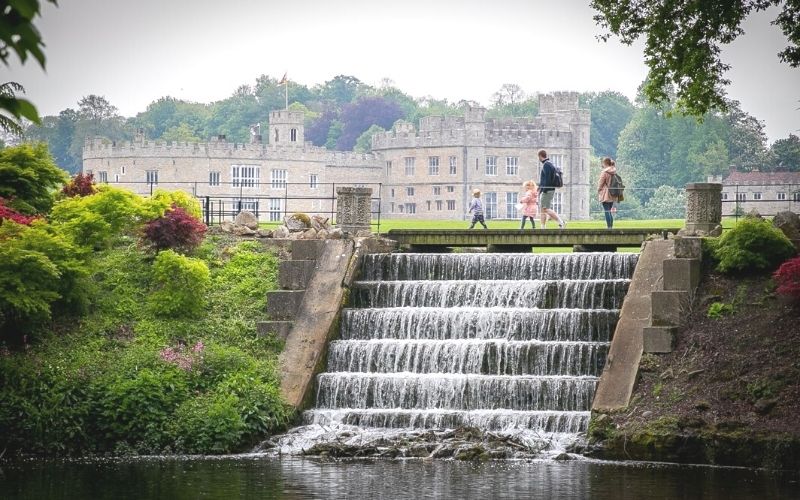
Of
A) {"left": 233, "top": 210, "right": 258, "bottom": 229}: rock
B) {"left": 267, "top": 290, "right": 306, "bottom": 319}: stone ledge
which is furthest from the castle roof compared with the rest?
{"left": 267, "top": 290, "right": 306, "bottom": 319}: stone ledge

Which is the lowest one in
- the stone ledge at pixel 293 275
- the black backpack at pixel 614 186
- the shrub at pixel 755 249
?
the stone ledge at pixel 293 275

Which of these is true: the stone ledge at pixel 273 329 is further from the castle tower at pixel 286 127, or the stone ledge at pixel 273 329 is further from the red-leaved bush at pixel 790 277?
the castle tower at pixel 286 127

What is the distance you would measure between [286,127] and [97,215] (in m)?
67.7

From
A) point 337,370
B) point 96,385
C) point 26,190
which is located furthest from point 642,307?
point 26,190

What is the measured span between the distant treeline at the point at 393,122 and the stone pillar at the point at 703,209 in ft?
205

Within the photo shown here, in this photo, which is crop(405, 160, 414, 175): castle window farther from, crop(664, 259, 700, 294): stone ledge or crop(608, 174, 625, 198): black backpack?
crop(664, 259, 700, 294): stone ledge

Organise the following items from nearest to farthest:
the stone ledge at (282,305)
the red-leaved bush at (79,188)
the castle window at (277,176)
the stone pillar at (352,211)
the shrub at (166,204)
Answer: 1. the stone ledge at (282,305)
2. the shrub at (166,204)
3. the stone pillar at (352,211)
4. the red-leaved bush at (79,188)
5. the castle window at (277,176)

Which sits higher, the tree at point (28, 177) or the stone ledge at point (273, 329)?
the tree at point (28, 177)

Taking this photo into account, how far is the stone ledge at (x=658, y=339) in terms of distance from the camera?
21906 mm

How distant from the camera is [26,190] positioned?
88.0ft

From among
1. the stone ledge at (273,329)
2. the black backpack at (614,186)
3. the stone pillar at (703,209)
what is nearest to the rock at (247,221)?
the stone ledge at (273,329)

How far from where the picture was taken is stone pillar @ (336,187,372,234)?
90.0 ft

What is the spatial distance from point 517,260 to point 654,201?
212ft

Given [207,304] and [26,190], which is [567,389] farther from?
[26,190]
